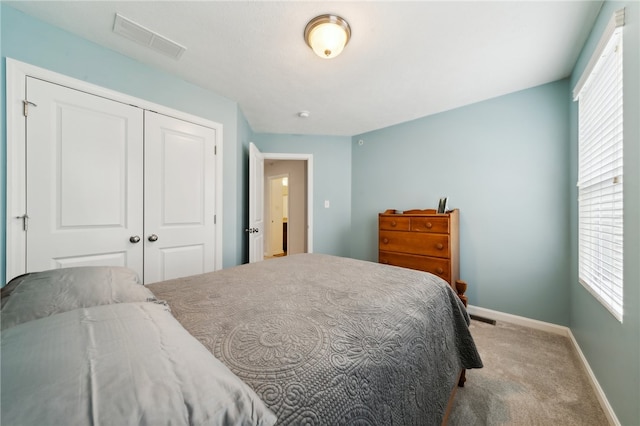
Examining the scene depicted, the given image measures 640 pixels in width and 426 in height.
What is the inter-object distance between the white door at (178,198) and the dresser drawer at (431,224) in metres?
2.23

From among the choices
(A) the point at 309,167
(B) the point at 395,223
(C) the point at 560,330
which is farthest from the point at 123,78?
(C) the point at 560,330

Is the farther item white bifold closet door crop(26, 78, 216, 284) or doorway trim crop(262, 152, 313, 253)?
doorway trim crop(262, 152, 313, 253)

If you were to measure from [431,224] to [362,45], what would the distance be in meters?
1.80

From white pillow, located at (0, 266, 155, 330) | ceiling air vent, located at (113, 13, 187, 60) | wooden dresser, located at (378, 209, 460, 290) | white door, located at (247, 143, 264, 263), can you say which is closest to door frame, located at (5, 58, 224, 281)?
ceiling air vent, located at (113, 13, 187, 60)

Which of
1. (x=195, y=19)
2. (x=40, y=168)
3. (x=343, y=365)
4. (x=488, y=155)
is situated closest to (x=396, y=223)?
(x=488, y=155)

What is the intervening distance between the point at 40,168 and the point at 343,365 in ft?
7.37

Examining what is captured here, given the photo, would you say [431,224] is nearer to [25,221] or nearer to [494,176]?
[494,176]

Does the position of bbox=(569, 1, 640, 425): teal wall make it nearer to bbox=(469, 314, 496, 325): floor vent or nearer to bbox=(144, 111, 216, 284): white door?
bbox=(469, 314, 496, 325): floor vent

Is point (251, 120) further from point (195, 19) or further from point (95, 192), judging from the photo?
point (95, 192)

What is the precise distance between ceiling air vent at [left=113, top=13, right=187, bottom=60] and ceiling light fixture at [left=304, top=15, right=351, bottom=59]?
3.32 feet

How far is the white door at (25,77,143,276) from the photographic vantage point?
5.06 ft

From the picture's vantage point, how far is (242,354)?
0.65m

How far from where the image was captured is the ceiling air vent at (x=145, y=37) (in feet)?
5.07

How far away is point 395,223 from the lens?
2.77 m
